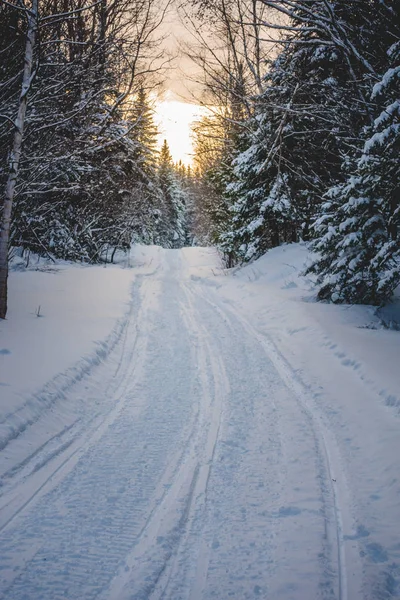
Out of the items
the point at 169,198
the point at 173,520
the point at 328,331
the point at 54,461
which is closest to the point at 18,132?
Result: the point at 54,461

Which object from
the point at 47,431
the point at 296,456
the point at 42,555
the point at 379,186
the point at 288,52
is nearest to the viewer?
the point at 42,555

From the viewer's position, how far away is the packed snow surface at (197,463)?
87.4 inches

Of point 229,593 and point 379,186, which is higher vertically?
point 379,186

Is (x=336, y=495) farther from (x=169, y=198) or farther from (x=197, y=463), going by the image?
(x=169, y=198)

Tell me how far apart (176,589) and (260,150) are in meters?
14.2

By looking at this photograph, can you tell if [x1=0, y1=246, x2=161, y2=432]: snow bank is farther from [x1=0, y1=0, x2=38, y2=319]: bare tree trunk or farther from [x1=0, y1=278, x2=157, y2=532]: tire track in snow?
[x1=0, y1=0, x2=38, y2=319]: bare tree trunk

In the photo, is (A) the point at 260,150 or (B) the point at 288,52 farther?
(A) the point at 260,150

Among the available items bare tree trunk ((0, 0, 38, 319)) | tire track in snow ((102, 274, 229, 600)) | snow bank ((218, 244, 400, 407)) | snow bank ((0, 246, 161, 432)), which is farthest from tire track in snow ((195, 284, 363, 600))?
bare tree trunk ((0, 0, 38, 319))

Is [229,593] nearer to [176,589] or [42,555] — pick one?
[176,589]

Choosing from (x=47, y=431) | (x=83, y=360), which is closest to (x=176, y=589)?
(x=47, y=431)

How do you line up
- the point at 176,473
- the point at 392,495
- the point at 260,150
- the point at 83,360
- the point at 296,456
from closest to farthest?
the point at 392,495 → the point at 176,473 → the point at 296,456 → the point at 83,360 → the point at 260,150

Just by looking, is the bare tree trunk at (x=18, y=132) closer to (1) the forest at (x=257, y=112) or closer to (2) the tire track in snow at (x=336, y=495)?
(1) the forest at (x=257, y=112)

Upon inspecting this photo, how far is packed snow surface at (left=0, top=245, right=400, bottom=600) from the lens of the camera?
2.22 m

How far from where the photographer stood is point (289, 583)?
2.15 m
